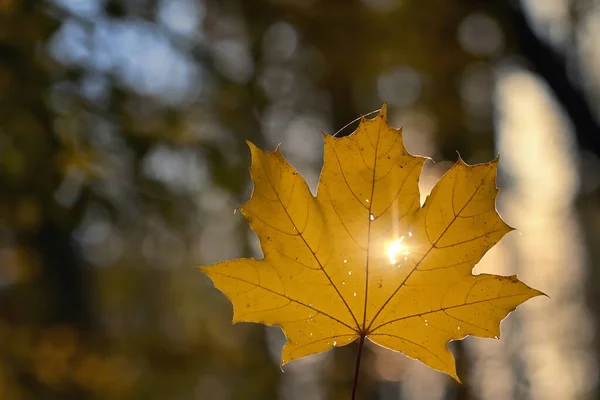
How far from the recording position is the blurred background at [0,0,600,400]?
7.20 feet

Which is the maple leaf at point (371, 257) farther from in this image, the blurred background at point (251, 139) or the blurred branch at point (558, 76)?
the blurred branch at point (558, 76)

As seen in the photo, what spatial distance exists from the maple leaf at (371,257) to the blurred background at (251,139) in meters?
1.03

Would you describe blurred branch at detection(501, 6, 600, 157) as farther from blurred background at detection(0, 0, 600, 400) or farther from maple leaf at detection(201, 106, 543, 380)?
maple leaf at detection(201, 106, 543, 380)

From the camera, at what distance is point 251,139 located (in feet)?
12.7

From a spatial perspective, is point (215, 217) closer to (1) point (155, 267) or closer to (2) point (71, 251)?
(2) point (71, 251)

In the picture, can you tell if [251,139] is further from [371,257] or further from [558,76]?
[371,257]

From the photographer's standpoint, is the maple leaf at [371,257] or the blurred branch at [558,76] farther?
the blurred branch at [558,76]

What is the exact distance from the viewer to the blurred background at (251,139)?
219cm

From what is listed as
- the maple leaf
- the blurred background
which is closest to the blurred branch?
the blurred background

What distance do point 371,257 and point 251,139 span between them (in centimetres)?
325

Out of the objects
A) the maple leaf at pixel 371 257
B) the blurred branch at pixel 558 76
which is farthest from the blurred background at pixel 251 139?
the maple leaf at pixel 371 257

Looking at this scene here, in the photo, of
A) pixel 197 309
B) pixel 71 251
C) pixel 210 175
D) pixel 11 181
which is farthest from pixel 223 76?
pixel 197 309

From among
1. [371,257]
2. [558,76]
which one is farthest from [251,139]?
[371,257]

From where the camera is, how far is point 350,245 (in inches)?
27.1
